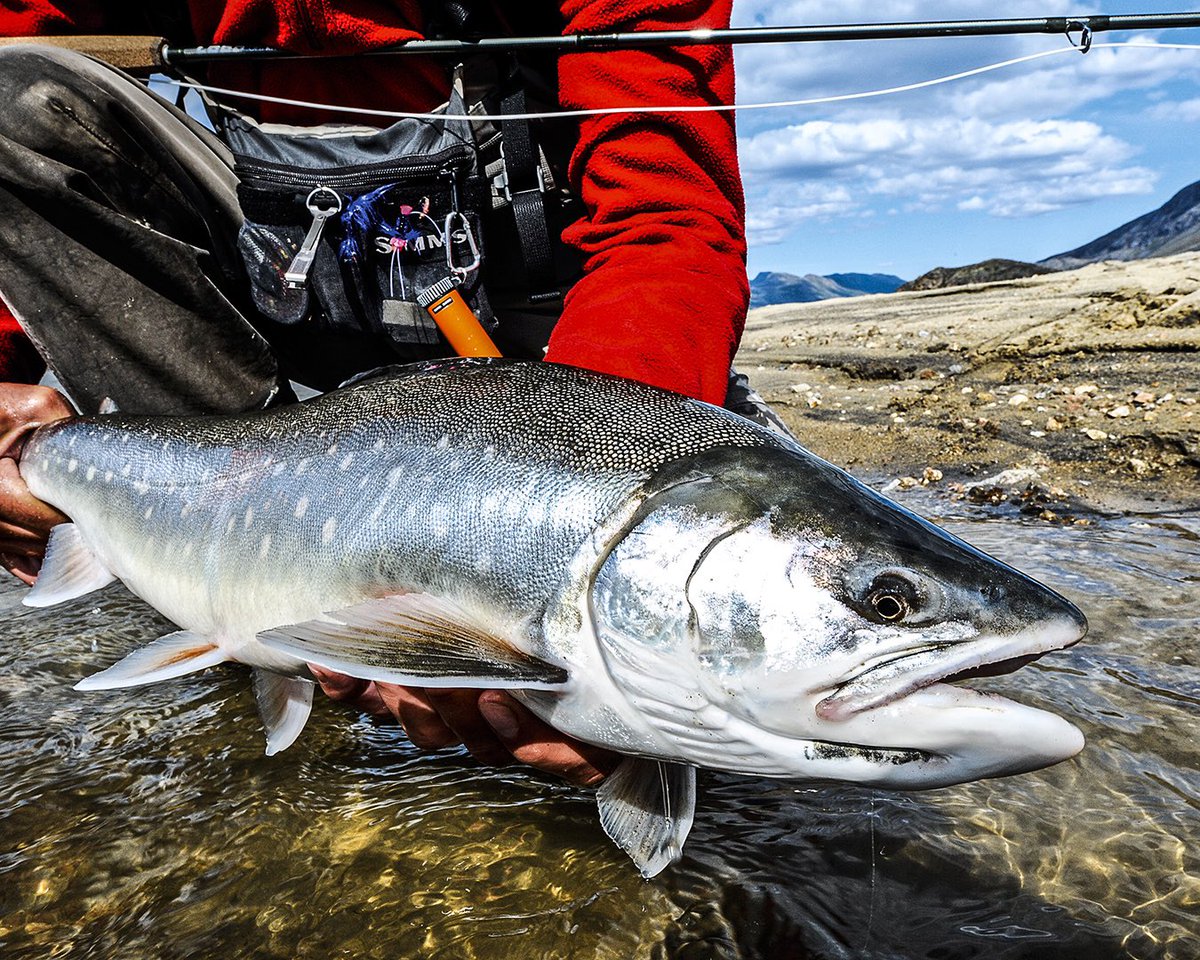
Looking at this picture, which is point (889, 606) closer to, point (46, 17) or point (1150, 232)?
point (46, 17)

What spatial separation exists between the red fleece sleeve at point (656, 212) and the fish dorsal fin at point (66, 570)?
1.68m

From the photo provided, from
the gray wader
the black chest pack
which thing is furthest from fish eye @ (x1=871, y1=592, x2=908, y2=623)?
the black chest pack

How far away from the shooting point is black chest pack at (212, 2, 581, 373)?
328cm

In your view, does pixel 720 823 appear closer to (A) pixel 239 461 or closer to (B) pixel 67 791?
(A) pixel 239 461

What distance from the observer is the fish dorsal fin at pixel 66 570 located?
288 centimetres

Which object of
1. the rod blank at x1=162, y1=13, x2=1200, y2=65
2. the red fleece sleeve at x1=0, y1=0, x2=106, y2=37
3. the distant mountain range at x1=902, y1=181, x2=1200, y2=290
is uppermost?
the red fleece sleeve at x1=0, y1=0, x2=106, y2=37

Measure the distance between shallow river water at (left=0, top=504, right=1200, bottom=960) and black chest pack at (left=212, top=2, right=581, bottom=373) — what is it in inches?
62.1

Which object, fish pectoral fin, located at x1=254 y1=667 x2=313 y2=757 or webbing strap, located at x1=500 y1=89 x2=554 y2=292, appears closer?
fish pectoral fin, located at x1=254 y1=667 x2=313 y2=757

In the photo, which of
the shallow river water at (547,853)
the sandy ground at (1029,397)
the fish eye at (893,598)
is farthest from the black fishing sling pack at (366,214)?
the sandy ground at (1029,397)

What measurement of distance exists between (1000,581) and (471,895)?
4.09 ft

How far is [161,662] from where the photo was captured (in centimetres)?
241

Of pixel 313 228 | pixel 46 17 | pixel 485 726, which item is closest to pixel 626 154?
pixel 313 228

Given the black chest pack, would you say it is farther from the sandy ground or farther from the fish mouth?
the sandy ground

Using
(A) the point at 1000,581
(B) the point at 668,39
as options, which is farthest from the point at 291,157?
(A) the point at 1000,581
